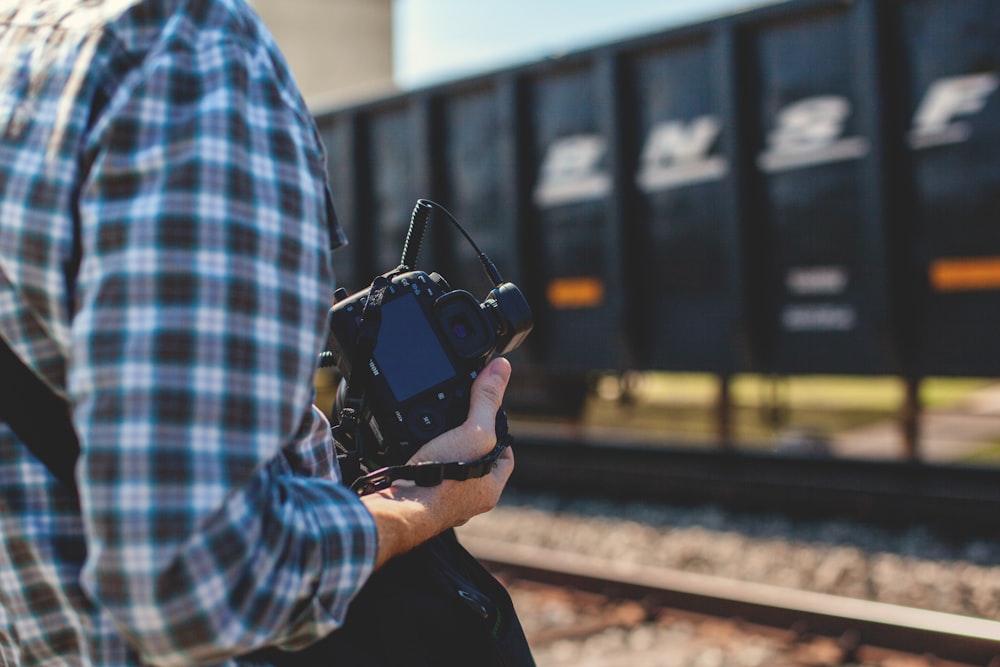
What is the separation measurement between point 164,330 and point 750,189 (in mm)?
5595

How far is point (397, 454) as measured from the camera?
1304 mm

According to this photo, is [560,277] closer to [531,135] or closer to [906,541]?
[531,135]

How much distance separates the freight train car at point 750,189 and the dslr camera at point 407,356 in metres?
4.68

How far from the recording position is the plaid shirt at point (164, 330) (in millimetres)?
848

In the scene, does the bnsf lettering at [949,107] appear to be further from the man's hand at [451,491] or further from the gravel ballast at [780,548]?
the man's hand at [451,491]

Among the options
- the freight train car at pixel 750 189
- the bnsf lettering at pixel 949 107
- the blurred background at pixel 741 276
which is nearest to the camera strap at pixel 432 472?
the blurred background at pixel 741 276

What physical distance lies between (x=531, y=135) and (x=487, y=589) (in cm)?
611

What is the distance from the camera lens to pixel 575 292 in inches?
275

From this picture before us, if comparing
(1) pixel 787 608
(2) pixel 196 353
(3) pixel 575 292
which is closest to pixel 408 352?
(2) pixel 196 353

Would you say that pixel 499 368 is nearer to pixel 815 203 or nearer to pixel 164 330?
pixel 164 330

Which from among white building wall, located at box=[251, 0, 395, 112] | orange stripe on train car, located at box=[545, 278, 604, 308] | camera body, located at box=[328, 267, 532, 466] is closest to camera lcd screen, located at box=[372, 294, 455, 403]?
camera body, located at box=[328, 267, 532, 466]

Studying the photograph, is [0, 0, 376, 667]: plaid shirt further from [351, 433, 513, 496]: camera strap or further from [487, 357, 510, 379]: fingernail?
[487, 357, 510, 379]: fingernail

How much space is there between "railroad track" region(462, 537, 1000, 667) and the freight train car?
78.8 inches

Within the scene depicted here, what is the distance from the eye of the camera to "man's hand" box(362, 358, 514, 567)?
1.12m
